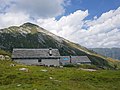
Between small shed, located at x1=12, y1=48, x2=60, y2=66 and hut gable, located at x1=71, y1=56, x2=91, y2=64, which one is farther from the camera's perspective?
hut gable, located at x1=71, y1=56, x2=91, y2=64

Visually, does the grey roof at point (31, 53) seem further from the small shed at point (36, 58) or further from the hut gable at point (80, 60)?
the hut gable at point (80, 60)

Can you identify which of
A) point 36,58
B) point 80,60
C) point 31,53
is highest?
point 31,53

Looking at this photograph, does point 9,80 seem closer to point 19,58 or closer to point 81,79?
point 81,79

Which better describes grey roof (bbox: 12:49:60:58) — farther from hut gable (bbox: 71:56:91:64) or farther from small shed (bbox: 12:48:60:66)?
hut gable (bbox: 71:56:91:64)

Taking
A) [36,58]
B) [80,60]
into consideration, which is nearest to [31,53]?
[36,58]

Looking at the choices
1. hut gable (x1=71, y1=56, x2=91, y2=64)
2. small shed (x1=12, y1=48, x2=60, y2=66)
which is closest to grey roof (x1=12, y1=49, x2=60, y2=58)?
small shed (x1=12, y1=48, x2=60, y2=66)

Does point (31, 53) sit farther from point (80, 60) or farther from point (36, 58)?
point (80, 60)

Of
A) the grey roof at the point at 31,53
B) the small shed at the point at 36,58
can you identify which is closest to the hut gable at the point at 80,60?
the grey roof at the point at 31,53

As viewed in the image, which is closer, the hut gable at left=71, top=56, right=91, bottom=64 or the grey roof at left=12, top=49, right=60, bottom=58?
the grey roof at left=12, top=49, right=60, bottom=58

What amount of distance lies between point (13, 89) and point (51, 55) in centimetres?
7689

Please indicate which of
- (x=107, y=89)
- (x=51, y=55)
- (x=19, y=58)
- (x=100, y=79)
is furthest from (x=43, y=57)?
(x=107, y=89)

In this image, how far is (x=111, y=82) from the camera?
47.3 meters

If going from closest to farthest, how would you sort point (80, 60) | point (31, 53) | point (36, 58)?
point (36, 58) < point (31, 53) < point (80, 60)

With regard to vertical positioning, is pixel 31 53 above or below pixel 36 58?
above
